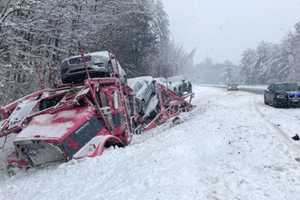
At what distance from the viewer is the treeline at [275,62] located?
62969 mm

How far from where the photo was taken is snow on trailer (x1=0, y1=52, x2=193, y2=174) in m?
7.07

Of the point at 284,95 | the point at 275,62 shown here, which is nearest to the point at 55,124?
the point at 284,95

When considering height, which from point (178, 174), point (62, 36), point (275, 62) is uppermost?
point (62, 36)

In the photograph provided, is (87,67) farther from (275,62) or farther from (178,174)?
(275,62)

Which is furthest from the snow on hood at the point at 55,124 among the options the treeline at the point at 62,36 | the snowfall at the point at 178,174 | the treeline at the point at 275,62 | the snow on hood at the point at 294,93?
the treeline at the point at 275,62

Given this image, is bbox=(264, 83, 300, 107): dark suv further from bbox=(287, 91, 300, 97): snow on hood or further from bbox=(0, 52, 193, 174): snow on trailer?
bbox=(0, 52, 193, 174): snow on trailer

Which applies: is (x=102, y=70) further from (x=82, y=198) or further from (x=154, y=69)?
(x=154, y=69)

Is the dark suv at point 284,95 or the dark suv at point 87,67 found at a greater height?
the dark suv at point 87,67

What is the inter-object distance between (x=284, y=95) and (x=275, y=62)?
5806 cm

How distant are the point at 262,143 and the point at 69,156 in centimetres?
505

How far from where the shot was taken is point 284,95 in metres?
18.5

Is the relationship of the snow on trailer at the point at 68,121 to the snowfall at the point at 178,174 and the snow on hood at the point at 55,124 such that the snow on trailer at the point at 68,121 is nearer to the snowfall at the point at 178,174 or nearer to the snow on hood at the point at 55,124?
the snow on hood at the point at 55,124

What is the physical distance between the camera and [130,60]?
3372cm

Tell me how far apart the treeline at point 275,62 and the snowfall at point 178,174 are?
58.5 m
